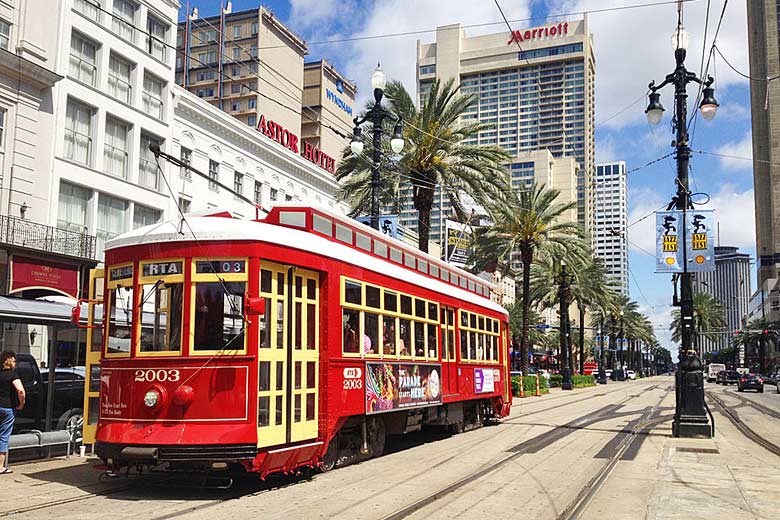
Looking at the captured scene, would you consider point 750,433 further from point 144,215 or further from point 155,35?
point 155,35

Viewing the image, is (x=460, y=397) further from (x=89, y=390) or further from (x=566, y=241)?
(x=566, y=241)

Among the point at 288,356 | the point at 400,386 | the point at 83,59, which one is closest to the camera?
the point at 288,356

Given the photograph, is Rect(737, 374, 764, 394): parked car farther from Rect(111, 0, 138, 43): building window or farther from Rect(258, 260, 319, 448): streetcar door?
Rect(258, 260, 319, 448): streetcar door

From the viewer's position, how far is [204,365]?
9.36 metres

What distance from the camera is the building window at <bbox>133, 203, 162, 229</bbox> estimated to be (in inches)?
1281

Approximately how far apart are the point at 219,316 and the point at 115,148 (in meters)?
24.3

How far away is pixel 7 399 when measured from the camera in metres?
11.1

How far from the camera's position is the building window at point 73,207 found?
28.5m

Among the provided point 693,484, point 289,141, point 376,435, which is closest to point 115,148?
point 289,141

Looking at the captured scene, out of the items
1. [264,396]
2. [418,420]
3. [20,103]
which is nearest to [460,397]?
[418,420]

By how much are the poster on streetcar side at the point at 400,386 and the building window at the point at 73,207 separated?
61.3ft

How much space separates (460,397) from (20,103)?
18822 millimetres

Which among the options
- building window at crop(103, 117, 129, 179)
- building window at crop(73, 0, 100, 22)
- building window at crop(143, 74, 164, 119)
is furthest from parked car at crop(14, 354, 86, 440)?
building window at crop(143, 74, 164, 119)

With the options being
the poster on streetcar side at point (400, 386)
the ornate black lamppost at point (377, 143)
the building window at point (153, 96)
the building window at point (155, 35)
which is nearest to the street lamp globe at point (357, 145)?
the ornate black lamppost at point (377, 143)
